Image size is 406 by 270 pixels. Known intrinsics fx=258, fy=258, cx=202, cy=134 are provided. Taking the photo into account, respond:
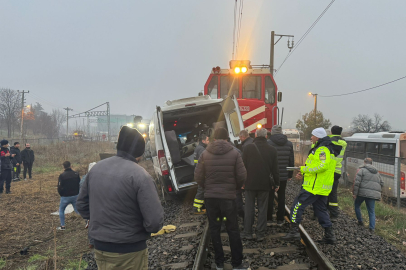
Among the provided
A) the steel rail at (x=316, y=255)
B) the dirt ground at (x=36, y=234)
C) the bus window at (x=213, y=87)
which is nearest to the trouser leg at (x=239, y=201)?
the steel rail at (x=316, y=255)

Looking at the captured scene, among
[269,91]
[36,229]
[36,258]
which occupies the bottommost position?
[36,229]

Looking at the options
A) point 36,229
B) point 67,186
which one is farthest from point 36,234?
point 67,186

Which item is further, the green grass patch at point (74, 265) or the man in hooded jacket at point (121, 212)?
the green grass patch at point (74, 265)

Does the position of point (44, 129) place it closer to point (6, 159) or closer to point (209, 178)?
point (6, 159)

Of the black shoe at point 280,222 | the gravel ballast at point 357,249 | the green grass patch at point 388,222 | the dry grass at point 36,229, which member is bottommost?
the dry grass at point 36,229

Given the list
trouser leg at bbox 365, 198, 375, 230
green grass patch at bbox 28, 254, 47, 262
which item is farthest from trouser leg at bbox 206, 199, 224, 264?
trouser leg at bbox 365, 198, 375, 230

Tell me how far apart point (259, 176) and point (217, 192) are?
120cm

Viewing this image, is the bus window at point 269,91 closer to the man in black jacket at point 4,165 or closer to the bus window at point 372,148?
the bus window at point 372,148

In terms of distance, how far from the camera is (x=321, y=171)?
13.8ft

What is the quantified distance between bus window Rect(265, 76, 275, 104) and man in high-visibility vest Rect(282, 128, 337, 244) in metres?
5.03

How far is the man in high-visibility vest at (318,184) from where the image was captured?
13.8 ft

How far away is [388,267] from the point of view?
12.4 ft

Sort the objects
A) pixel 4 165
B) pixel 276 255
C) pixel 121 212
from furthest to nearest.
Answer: pixel 4 165
pixel 276 255
pixel 121 212

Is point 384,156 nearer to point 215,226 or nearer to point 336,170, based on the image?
point 336,170
